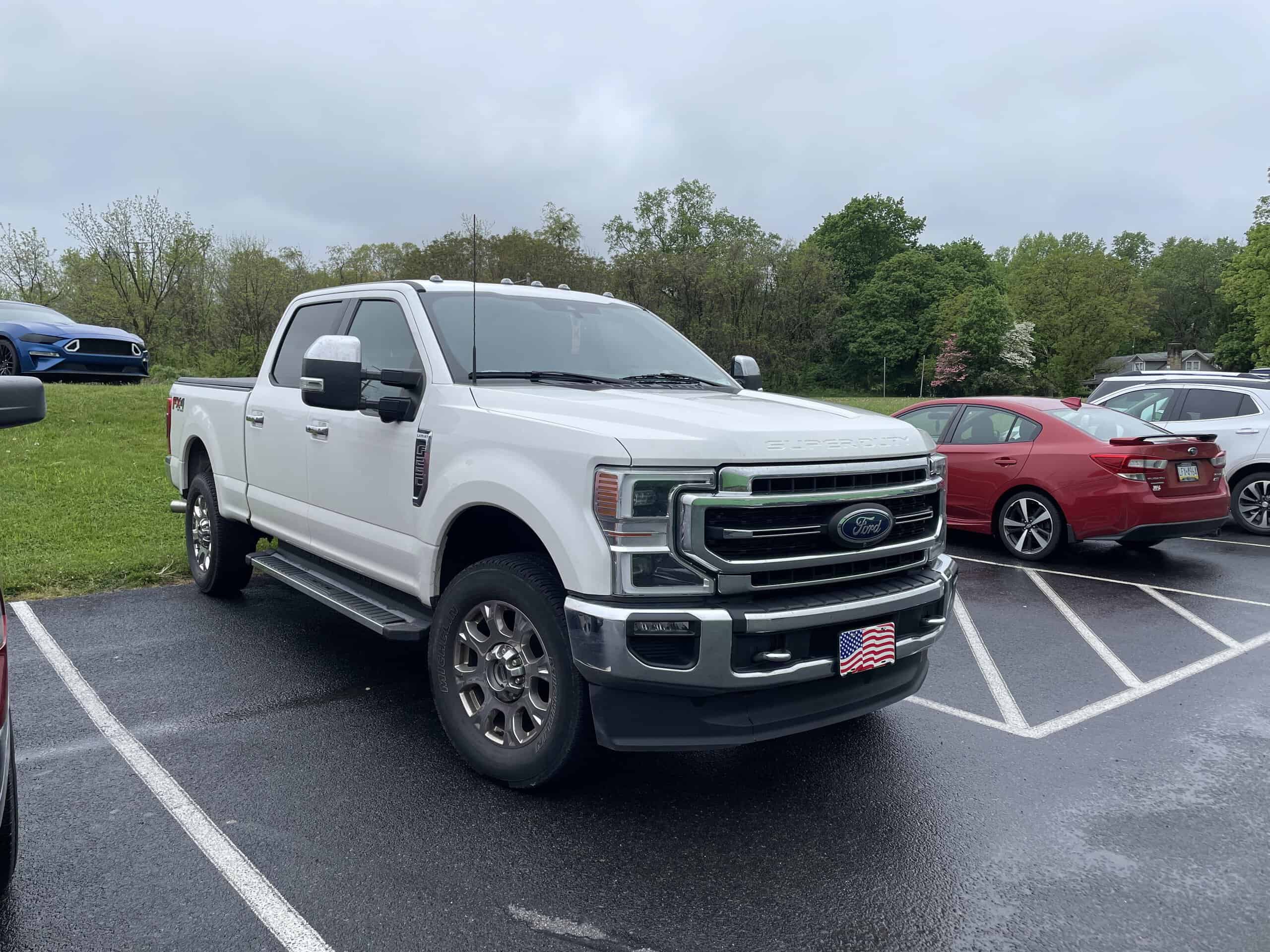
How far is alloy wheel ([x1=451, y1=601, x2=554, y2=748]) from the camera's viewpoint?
3.56 m

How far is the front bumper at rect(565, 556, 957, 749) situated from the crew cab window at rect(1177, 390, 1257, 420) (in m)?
9.80

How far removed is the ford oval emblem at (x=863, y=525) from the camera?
3438 millimetres

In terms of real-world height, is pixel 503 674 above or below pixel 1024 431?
below

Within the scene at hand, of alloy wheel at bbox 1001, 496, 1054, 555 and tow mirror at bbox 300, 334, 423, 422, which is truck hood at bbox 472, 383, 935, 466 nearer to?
tow mirror at bbox 300, 334, 423, 422

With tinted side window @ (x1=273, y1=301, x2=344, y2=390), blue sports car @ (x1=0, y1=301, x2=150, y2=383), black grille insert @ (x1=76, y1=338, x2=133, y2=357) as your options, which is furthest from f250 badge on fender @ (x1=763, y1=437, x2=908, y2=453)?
black grille insert @ (x1=76, y1=338, x2=133, y2=357)

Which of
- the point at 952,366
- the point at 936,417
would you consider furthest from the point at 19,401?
the point at 952,366

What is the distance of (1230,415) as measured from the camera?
11.0 m

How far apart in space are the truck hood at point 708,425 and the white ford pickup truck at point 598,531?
0.04ft

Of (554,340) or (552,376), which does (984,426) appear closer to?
(554,340)

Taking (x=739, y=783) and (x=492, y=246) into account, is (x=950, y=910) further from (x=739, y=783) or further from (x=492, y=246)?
(x=492, y=246)

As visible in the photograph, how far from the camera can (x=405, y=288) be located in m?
4.81

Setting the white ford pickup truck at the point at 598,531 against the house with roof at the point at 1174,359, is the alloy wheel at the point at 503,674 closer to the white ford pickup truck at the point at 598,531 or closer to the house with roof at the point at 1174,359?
the white ford pickup truck at the point at 598,531

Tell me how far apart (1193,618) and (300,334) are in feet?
21.9

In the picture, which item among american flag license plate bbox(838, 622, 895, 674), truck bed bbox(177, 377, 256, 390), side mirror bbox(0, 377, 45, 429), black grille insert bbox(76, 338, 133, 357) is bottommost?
american flag license plate bbox(838, 622, 895, 674)
